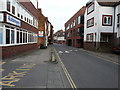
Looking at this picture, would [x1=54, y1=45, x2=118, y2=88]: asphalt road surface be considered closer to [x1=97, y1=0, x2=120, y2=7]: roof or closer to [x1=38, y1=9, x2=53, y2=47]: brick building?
[x1=97, y1=0, x2=120, y2=7]: roof

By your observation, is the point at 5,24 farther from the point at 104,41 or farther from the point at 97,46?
the point at 104,41

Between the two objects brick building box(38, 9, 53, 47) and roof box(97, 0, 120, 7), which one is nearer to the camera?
roof box(97, 0, 120, 7)

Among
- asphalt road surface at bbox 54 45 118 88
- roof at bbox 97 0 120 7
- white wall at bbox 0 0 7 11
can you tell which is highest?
roof at bbox 97 0 120 7

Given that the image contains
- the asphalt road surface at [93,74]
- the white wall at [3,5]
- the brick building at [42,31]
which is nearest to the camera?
the asphalt road surface at [93,74]

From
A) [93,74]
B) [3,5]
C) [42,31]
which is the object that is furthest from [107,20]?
[42,31]

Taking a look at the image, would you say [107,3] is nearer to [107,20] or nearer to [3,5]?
[107,20]

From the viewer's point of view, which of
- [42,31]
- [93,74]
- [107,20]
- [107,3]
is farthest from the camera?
[42,31]

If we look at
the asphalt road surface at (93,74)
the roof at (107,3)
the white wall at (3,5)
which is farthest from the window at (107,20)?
the white wall at (3,5)

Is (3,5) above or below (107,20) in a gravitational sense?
below

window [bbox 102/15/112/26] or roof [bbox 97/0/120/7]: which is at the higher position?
roof [bbox 97/0/120/7]

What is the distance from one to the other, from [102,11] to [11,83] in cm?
2056

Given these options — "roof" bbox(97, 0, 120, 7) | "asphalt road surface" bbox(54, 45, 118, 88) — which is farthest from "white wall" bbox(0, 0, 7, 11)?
"roof" bbox(97, 0, 120, 7)

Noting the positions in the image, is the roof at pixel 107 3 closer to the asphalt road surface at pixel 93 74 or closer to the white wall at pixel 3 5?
the asphalt road surface at pixel 93 74

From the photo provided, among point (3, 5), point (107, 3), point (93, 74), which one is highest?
point (107, 3)
